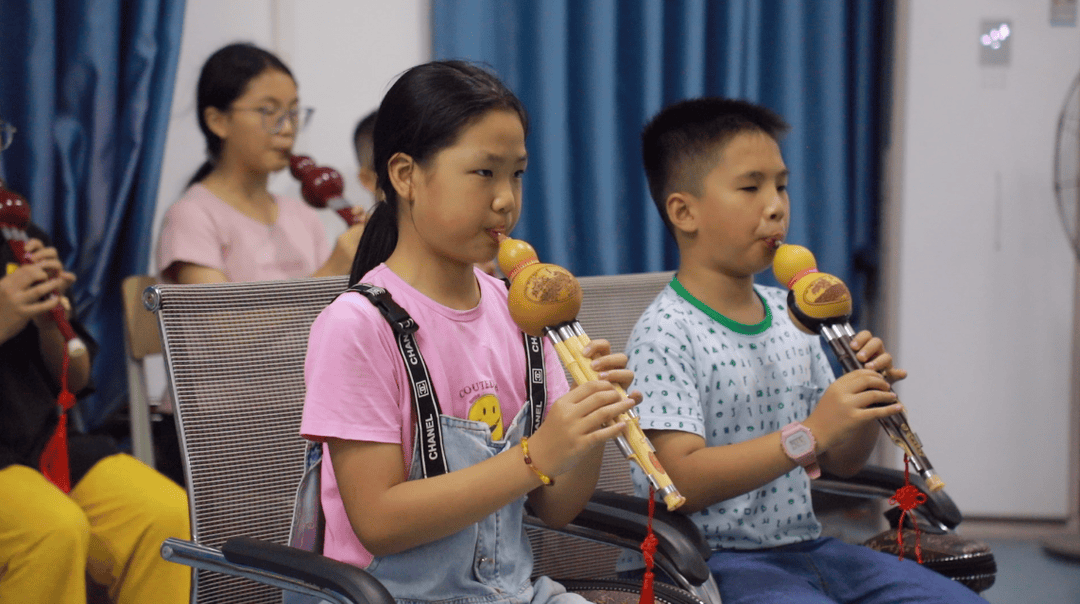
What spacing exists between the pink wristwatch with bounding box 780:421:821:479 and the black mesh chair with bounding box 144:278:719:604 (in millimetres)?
164

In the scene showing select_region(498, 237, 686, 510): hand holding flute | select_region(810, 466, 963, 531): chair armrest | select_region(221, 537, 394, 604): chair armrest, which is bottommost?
select_region(810, 466, 963, 531): chair armrest

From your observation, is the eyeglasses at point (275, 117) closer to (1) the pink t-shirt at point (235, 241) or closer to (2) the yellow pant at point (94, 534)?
(1) the pink t-shirt at point (235, 241)

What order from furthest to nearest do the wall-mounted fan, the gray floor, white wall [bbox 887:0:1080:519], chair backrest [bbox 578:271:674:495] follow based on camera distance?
white wall [bbox 887:0:1080:519] → the wall-mounted fan → the gray floor → chair backrest [bbox 578:271:674:495]

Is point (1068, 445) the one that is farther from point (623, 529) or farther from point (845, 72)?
→ point (623, 529)

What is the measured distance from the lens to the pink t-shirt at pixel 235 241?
202 cm

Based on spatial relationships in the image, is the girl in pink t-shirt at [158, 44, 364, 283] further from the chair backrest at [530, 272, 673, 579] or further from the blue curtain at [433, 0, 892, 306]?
the chair backrest at [530, 272, 673, 579]

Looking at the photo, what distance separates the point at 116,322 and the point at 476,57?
113cm

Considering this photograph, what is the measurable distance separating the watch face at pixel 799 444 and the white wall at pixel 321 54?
171 centimetres

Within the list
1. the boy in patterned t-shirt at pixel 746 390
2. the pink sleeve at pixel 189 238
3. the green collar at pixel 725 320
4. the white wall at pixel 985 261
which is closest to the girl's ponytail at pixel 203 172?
the pink sleeve at pixel 189 238

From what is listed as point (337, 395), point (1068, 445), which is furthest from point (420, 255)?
point (1068, 445)

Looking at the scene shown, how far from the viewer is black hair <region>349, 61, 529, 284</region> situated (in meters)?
1.00

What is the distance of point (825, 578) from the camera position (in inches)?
48.6

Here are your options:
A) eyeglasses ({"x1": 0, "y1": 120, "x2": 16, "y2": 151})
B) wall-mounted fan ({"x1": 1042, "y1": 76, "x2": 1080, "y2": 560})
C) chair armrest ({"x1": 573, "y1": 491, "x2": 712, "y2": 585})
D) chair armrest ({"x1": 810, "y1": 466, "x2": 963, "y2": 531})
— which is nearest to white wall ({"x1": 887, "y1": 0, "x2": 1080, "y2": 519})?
wall-mounted fan ({"x1": 1042, "y1": 76, "x2": 1080, "y2": 560})

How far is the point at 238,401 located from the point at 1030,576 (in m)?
2.07
